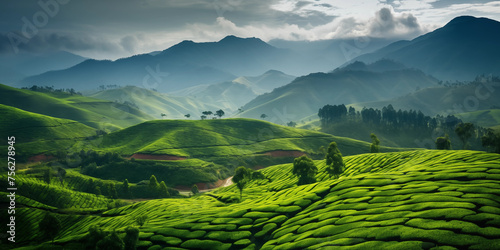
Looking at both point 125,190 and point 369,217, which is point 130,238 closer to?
point 369,217

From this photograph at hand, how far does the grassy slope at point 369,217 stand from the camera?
39.1 meters

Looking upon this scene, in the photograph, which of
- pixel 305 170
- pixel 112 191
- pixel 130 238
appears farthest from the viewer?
pixel 112 191

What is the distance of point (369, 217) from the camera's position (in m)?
48.6

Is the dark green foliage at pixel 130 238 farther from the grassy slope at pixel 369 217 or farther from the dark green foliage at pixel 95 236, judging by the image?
the dark green foliage at pixel 95 236

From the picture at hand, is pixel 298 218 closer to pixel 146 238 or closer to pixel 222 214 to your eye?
pixel 222 214

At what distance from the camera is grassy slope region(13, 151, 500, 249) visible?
39062 millimetres

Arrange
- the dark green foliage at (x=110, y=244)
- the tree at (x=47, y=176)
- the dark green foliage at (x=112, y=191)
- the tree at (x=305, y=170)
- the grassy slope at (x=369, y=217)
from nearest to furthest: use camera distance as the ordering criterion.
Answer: the grassy slope at (x=369, y=217)
the dark green foliage at (x=110, y=244)
the tree at (x=305, y=170)
the dark green foliage at (x=112, y=191)
the tree at (x=47, y=176)

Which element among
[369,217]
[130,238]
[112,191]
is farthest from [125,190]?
[369,217]

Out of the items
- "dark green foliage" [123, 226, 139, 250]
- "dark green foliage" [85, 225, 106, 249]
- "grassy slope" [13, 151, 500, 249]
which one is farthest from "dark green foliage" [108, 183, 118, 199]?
"dark green foliage" [123, 226, 139, 250]

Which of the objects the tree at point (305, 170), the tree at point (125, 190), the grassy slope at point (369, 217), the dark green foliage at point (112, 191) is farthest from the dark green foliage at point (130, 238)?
the tree at point (125, 190)

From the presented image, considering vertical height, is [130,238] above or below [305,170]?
below

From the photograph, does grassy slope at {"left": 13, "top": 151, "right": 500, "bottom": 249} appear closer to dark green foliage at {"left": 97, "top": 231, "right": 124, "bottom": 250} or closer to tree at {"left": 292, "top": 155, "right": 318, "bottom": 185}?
dark green foliage at {"left": 97, "top": 231, "right": 124, "bottom": 250}

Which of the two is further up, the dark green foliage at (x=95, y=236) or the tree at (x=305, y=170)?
the tree at (x=305, y=170)

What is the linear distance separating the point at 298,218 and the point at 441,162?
43.3 meters
